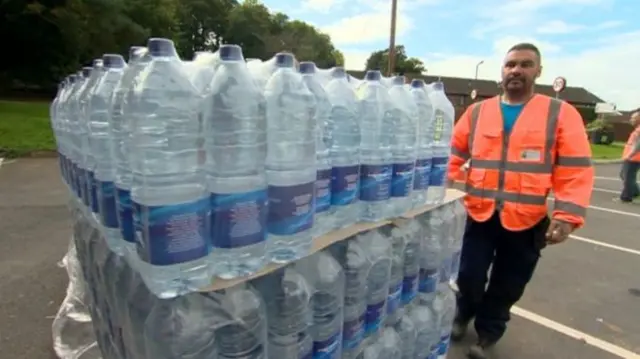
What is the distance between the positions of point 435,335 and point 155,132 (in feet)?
6.31

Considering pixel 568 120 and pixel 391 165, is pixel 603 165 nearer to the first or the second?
pixel 568 120

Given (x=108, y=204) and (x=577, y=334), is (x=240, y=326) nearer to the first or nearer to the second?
(x=108, y=204)

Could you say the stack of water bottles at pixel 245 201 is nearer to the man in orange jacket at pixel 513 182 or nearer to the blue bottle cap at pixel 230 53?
the blue bottle cap at pixel 230 53

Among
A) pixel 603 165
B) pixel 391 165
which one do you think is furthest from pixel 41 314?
pixel 603 165

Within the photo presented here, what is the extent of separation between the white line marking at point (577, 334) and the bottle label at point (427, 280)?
5.87 feet

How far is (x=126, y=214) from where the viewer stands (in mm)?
1375

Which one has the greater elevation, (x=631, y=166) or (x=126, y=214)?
(x=126, y=214)

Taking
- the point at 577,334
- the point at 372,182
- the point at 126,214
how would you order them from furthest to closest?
1. the point at 577,334
2. the point at 372,182
3. the point at 126,214

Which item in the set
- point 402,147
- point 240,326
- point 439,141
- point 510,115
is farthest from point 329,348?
point 510,115

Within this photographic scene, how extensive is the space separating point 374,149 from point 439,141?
2.31 feet

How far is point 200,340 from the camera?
48.2 inches

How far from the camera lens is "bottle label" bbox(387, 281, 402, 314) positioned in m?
2.07

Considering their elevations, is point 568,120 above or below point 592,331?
above

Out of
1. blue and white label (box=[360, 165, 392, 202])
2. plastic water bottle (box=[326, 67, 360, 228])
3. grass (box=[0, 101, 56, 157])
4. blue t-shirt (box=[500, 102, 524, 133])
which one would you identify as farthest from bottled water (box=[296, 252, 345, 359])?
grass (box=[0, 101, 56, 157])
